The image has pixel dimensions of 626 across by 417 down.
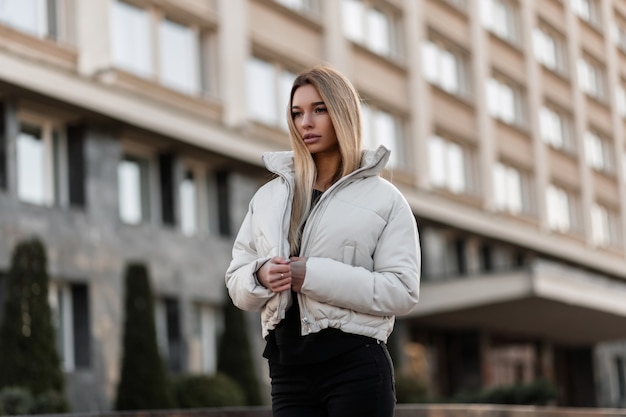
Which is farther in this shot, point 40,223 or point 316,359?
point 40,223

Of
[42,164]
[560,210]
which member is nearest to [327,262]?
[42,164]

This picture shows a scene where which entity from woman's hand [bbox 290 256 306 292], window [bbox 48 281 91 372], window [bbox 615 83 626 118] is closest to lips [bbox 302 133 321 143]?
woman's hand [bbox 290 256 306 292]

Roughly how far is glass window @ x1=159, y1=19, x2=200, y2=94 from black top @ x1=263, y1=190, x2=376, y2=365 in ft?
61.3

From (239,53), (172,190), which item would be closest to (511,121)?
(239,53)

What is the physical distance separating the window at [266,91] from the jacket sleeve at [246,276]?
67.5 feet

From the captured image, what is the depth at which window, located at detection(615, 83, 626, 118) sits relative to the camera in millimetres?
44700

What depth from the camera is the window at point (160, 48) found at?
21.1 meters

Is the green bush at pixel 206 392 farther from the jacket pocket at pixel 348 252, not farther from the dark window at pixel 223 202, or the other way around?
the jacket pocket at pixel 348 252

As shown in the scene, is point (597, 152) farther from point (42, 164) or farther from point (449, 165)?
point (42, 164)

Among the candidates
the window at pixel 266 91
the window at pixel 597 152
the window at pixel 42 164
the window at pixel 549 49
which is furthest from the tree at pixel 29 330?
the window at pixel 597 152

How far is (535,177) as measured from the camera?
36.2m

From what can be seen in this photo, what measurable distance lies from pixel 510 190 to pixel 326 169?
3191 centimetres

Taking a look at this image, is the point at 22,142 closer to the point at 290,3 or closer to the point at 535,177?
the point at 290,3

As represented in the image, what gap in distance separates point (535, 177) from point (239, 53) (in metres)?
14.9
